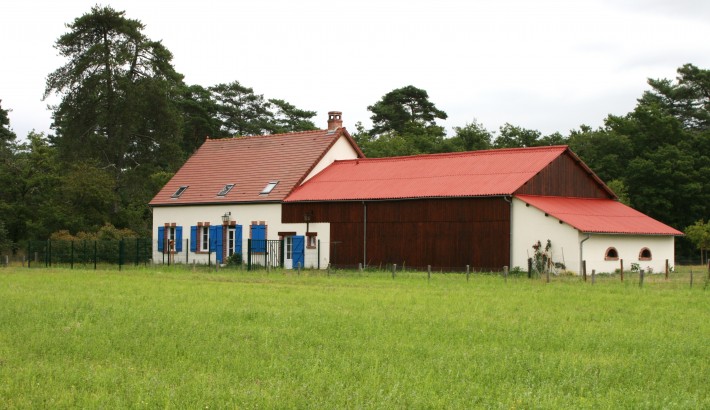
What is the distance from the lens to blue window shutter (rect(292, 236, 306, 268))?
4366 cm

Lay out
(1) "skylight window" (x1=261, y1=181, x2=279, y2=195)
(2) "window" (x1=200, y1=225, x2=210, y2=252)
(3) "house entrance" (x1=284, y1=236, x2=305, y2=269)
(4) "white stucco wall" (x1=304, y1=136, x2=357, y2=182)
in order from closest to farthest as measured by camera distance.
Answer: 1. (3) "house entrance" (x1=284, y1=236, x2=305, y2=269)
2. (1) "skylight window" (x1=261, y1=181, x2=279, y2=195)
3. (4) "white stucco wall" (x1=304, y1=136, x2=357, y2=182)
4. (2) "window" (x1=200, y1=225, x2=210, y2=252)

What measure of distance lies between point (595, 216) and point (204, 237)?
66.1ft

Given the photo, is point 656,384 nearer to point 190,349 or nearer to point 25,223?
point 190,349

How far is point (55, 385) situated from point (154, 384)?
119 centimetres

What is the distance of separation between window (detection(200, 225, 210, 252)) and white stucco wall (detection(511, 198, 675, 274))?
1724 cm

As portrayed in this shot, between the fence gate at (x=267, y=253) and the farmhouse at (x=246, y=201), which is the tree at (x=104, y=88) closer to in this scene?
the farmhouse at (x=246, y=201)

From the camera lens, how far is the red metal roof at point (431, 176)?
38938 millimetres

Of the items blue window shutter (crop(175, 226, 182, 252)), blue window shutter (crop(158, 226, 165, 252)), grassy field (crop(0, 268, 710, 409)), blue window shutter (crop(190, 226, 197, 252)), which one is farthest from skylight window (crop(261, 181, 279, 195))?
grassy field (crop(0, 268, 710, 409))

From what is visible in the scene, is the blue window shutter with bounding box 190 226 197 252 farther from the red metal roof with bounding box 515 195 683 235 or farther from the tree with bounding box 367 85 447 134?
the tree with bounding box 367 85 447 134

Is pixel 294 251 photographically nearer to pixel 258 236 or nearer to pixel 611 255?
pixel 258 236

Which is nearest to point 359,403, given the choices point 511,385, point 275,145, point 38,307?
point 511,385

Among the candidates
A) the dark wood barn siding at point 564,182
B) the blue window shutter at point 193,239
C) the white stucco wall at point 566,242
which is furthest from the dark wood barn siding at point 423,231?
the blue window shutter at point 193,239

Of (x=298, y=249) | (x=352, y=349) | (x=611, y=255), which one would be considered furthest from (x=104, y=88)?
(x=352, y=349)

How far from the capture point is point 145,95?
59.4 meters
